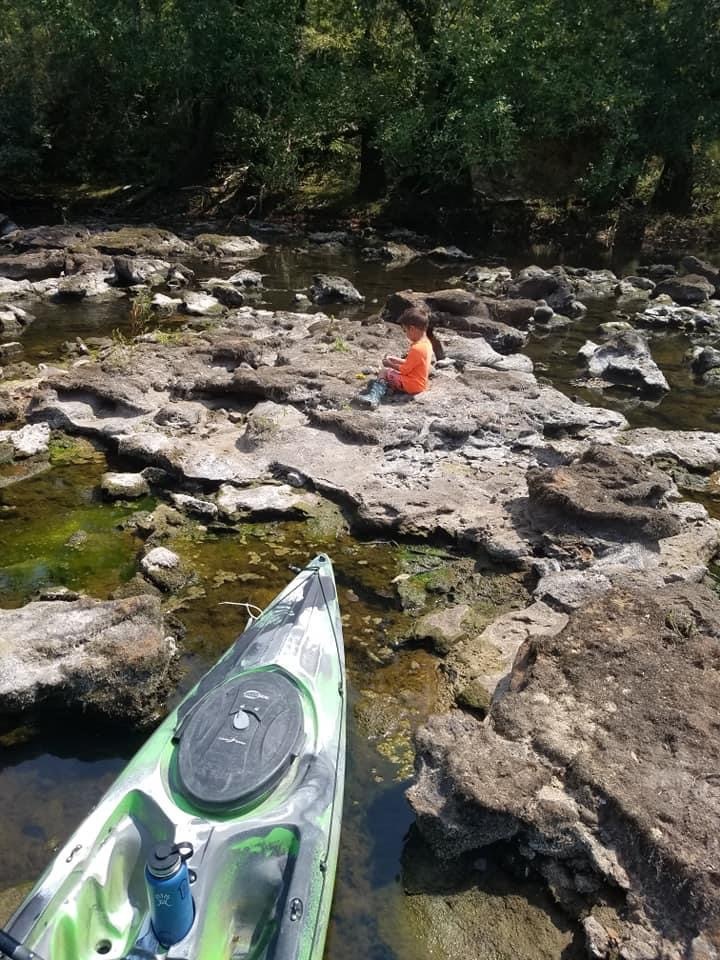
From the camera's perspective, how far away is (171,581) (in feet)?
22.1

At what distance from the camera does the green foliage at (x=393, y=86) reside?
2305cm

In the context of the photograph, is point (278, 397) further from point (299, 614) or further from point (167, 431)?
point (299, 614)

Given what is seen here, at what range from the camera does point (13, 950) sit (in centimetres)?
304

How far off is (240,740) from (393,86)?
24.5m

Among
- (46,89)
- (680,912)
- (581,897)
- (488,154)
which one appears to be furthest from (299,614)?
(46,89)

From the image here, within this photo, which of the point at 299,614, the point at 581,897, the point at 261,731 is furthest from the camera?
the point at 299,614

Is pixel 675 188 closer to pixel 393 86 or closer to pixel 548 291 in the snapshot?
pixel 393 86

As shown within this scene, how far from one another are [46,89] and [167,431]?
2218 cm

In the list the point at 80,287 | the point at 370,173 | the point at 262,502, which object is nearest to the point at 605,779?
the point at 262,502

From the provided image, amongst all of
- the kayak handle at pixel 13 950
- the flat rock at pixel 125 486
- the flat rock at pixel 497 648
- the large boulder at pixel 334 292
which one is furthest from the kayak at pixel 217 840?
the large boulder at pixel 334 292

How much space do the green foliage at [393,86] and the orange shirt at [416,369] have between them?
15.2m

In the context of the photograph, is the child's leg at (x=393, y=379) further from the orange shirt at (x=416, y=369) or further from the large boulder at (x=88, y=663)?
the large boulder at (x=88, y=663)

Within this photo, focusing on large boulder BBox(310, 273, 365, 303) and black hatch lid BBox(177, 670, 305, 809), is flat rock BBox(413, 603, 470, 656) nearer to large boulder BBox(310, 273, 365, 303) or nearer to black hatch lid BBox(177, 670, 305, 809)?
black hatch lid BBox(177, 670, 305, 809)

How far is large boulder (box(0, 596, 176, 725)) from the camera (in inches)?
206
